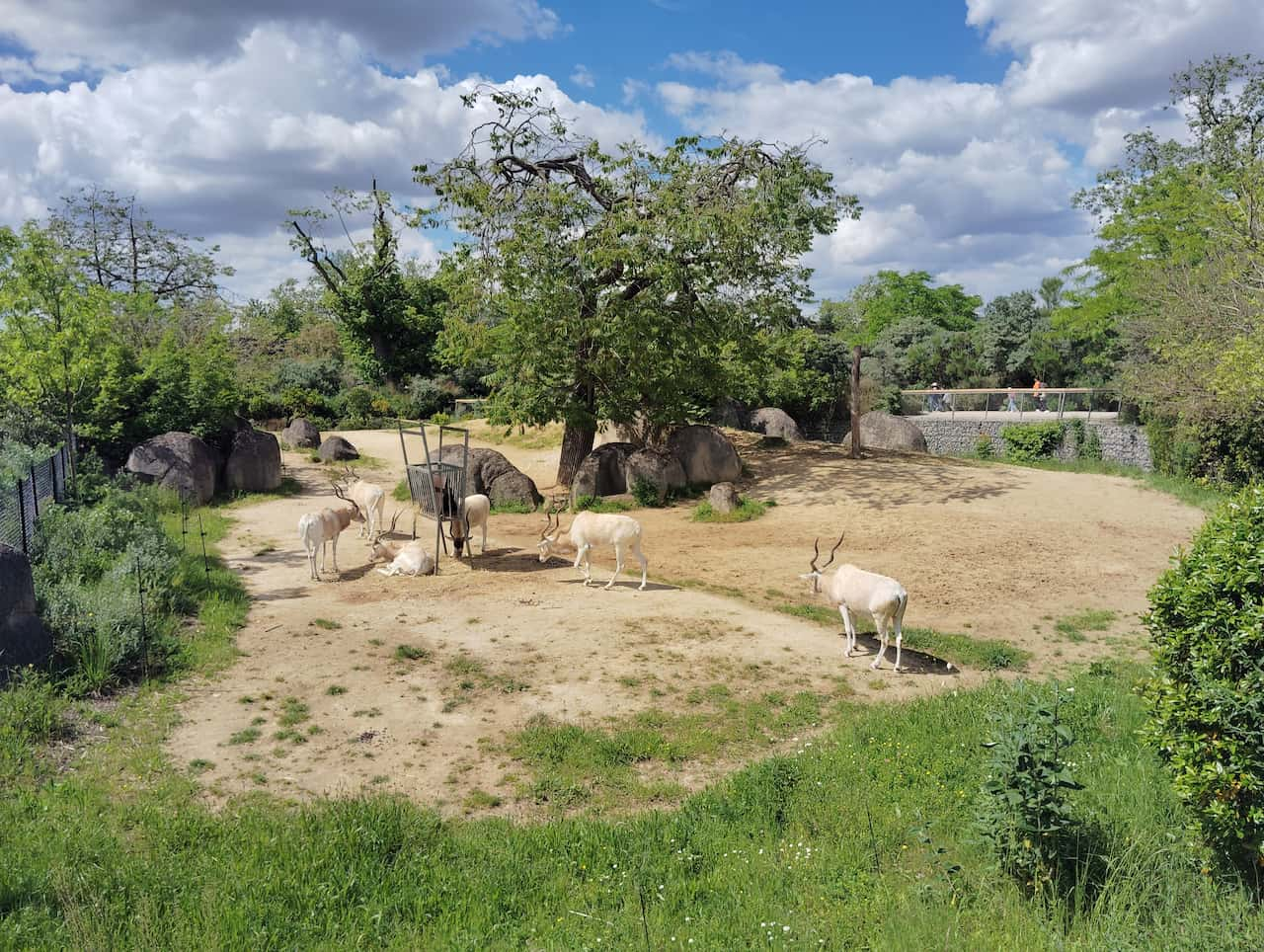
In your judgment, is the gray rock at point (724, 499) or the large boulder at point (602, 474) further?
the large boulder at point (602, 474)

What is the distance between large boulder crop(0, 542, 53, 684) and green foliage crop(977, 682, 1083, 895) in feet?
26.9

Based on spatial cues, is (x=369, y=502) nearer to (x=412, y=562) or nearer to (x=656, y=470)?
(x=412, y=562)

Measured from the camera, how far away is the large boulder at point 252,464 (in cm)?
2161

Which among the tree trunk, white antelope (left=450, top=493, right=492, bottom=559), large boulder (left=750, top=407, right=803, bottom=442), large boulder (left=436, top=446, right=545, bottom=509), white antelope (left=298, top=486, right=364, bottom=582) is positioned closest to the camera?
white antelope (left=298, top=486, right=364, bottom=582)

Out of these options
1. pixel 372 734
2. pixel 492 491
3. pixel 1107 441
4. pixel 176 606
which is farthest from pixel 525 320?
pixel 1107 441

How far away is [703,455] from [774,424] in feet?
37.8

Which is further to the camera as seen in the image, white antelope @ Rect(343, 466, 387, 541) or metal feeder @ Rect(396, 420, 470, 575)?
white antelope @ Rect(343, 466, 387, 541)

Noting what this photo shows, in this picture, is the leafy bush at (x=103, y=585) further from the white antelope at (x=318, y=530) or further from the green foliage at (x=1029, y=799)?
the green foliage at (x=1029, y=799)

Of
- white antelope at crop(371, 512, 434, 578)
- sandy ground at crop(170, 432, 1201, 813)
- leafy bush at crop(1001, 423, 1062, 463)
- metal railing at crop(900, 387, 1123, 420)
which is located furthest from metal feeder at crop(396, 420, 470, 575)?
metal railing at crop(900, 387, 1123, 420)

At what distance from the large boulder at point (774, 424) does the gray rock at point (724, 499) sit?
13.1 meters

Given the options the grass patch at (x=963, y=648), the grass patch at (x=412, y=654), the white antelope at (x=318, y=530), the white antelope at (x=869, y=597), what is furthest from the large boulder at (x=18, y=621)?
the grass patch at (x=963, y=648)

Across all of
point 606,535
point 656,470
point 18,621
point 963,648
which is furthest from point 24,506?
point 656,470

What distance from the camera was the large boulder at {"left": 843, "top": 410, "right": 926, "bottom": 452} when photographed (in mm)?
31281

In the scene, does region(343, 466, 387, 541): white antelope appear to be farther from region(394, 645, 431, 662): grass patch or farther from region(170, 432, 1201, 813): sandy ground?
region(394, 645, 431, 662): grass patch
